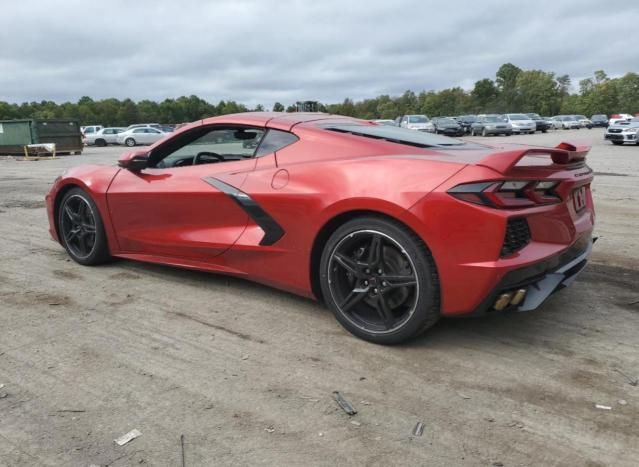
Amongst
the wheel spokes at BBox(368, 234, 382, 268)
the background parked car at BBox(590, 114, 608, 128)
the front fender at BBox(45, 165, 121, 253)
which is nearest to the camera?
the wheel spokes at BBox(368, 234, 382, 268)

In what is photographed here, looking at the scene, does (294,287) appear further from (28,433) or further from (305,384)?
(28,433)

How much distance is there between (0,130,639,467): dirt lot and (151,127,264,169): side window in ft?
3.19

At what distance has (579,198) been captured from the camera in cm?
335

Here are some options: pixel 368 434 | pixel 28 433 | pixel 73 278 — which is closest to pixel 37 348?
pixel 28 433

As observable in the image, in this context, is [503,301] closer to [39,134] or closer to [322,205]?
[322,205]

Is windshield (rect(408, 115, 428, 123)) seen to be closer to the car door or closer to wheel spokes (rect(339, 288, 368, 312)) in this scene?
the car door

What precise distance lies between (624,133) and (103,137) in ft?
116

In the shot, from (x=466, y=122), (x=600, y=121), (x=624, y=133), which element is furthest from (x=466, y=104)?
(x=624, y=133)

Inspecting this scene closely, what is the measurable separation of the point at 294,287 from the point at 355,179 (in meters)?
0.86

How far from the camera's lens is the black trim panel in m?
3.51

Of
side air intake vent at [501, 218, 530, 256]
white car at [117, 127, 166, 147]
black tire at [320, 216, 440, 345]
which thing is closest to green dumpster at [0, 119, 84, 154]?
white car at [117, 127, 166, 147]

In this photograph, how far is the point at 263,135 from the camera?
374 centimetres

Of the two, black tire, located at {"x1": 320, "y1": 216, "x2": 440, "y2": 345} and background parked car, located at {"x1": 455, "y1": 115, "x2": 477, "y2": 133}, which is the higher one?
background parked car, located at {"x1": 455, "y1": 115, "x2": 477, "y2": 133}

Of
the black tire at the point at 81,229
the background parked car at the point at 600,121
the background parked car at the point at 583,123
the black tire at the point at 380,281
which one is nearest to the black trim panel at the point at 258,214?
the black tire at the point at 380,281
